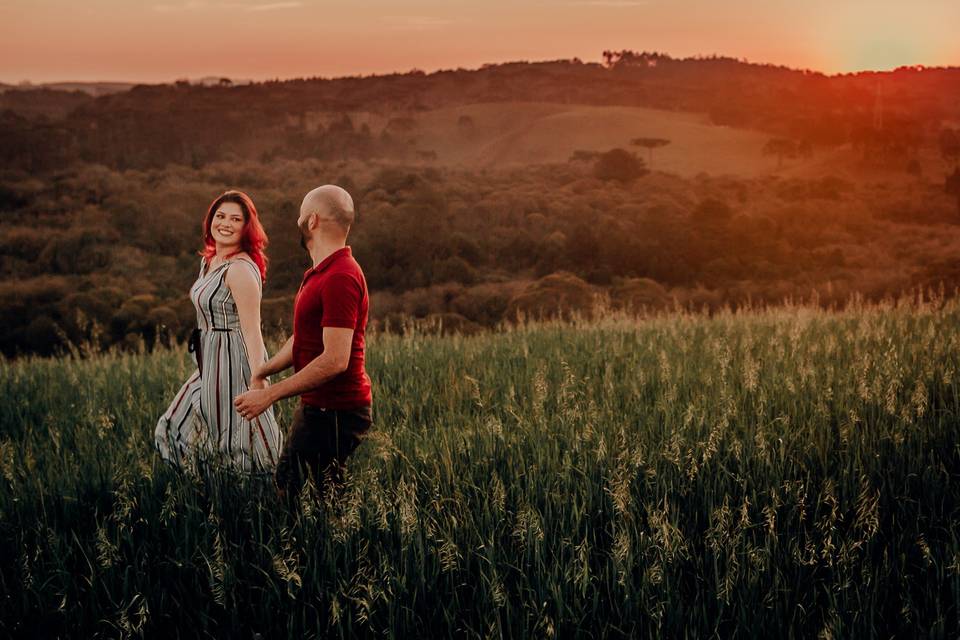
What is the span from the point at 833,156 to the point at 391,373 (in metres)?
89.9

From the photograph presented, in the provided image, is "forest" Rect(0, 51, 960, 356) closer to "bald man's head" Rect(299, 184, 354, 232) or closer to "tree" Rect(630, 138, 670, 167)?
"tree" Rect(630, 138, 670, 167)

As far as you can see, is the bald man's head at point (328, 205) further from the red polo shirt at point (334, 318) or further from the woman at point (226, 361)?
the woman at point (226, 361)

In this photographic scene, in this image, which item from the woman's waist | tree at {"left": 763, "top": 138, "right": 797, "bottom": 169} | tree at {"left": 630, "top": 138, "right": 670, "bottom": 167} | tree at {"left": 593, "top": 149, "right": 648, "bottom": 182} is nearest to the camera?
the woman's waist

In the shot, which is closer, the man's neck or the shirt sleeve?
the shirt sleeve

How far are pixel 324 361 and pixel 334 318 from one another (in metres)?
0.20

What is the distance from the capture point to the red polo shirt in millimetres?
3816

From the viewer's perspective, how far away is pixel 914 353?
7082 millimetres

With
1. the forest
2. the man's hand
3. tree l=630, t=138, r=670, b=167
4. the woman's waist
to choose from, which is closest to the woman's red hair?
the woman's waist

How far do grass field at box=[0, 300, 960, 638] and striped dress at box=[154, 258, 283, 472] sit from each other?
0.23 m

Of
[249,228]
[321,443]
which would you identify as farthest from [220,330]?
[321,443]

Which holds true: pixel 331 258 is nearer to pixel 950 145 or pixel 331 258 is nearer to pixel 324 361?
pixel 324 361

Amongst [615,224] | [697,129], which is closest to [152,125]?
[615,224]

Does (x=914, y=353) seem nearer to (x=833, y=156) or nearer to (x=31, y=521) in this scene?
(x=31, y=521)

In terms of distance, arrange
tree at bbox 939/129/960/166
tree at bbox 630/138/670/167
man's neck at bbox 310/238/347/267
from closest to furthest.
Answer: man's neck at bbox 310/238/347/267 → tree at bbox 939/129/960/166 → tree at bbox 630/138/670/167
